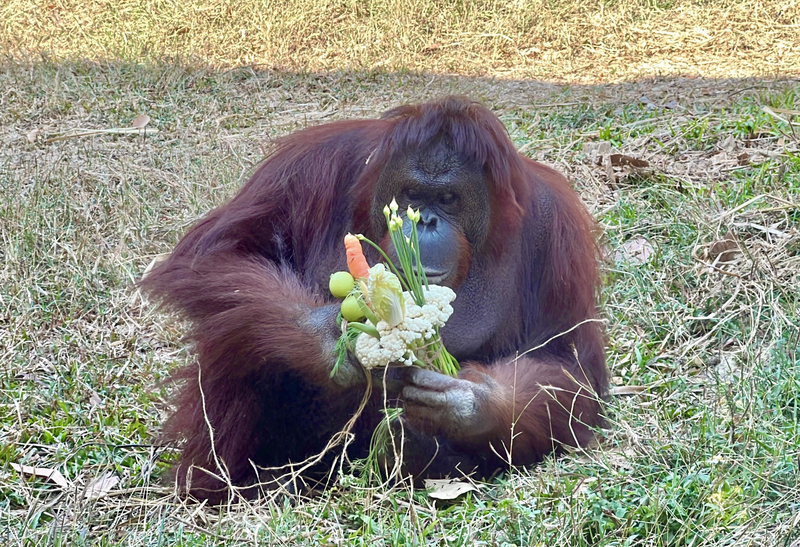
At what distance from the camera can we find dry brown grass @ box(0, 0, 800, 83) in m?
7.52

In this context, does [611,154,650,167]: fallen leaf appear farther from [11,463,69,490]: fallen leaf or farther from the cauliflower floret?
[11,463,69,490]: fallen leaf

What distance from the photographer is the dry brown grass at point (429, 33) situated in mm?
7523

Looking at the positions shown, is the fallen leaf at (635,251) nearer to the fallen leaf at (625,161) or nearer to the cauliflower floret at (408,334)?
the fallen leaf at (625,161)

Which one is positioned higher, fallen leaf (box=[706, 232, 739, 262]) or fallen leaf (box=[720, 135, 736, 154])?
fallen leaf (box=[720, 135, 736, 154])

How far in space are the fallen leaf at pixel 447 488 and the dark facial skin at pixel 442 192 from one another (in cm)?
58

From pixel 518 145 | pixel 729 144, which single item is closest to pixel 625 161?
pixel 729 144

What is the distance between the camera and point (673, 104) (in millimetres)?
5816

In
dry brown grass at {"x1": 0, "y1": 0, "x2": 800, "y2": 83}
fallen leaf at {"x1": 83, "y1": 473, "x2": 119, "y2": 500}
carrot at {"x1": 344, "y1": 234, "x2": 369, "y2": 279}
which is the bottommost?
fallen leaf at {"x1": 83, "y1": 473, "x2": 119, "y2": 500}

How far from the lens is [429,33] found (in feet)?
26.6

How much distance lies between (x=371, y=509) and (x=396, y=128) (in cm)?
109

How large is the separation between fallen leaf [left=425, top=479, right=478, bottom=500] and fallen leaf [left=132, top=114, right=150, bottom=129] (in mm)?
4223

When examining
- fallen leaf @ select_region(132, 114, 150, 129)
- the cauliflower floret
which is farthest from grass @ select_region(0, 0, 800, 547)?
the cauliflower floret

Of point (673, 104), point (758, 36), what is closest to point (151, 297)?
point (673, 104)

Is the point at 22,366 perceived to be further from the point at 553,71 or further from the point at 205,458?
the point at 553,71
